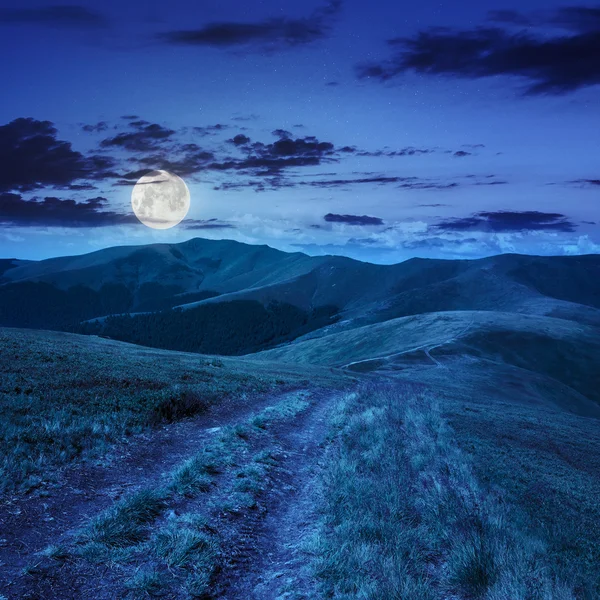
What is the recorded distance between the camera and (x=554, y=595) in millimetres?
7141

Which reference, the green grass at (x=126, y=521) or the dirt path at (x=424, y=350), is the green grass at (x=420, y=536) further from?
the dirt path at (x=424, y=350)

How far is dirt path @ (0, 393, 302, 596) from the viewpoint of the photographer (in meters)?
7.61

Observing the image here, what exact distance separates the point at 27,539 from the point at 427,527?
8117mm

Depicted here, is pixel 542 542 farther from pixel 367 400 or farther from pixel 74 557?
pixel 367 400

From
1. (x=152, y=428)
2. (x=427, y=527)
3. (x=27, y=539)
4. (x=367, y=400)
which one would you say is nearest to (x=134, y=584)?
(x=27, y=539)

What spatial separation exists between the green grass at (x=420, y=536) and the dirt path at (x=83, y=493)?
15.9 ft

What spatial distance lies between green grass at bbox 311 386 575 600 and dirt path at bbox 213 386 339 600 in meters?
0.39

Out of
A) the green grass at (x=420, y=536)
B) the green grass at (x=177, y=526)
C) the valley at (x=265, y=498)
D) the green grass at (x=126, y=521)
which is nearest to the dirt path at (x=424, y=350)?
the valley at (x=265, y=498)

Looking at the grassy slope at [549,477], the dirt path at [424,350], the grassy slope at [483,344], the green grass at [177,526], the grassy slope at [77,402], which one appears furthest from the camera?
the grassy slope at [483,344]

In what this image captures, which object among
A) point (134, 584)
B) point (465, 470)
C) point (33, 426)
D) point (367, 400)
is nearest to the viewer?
point (134, 584)

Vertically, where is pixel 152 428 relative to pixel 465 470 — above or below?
above

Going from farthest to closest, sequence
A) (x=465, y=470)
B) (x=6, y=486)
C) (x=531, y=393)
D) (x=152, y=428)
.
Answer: (x=531, y=393) → (x=152, y=428) → (x=465, y=470) → (x=6, y=486)

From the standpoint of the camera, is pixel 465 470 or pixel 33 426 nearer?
pixel 33 426

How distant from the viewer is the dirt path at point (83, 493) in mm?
7609
